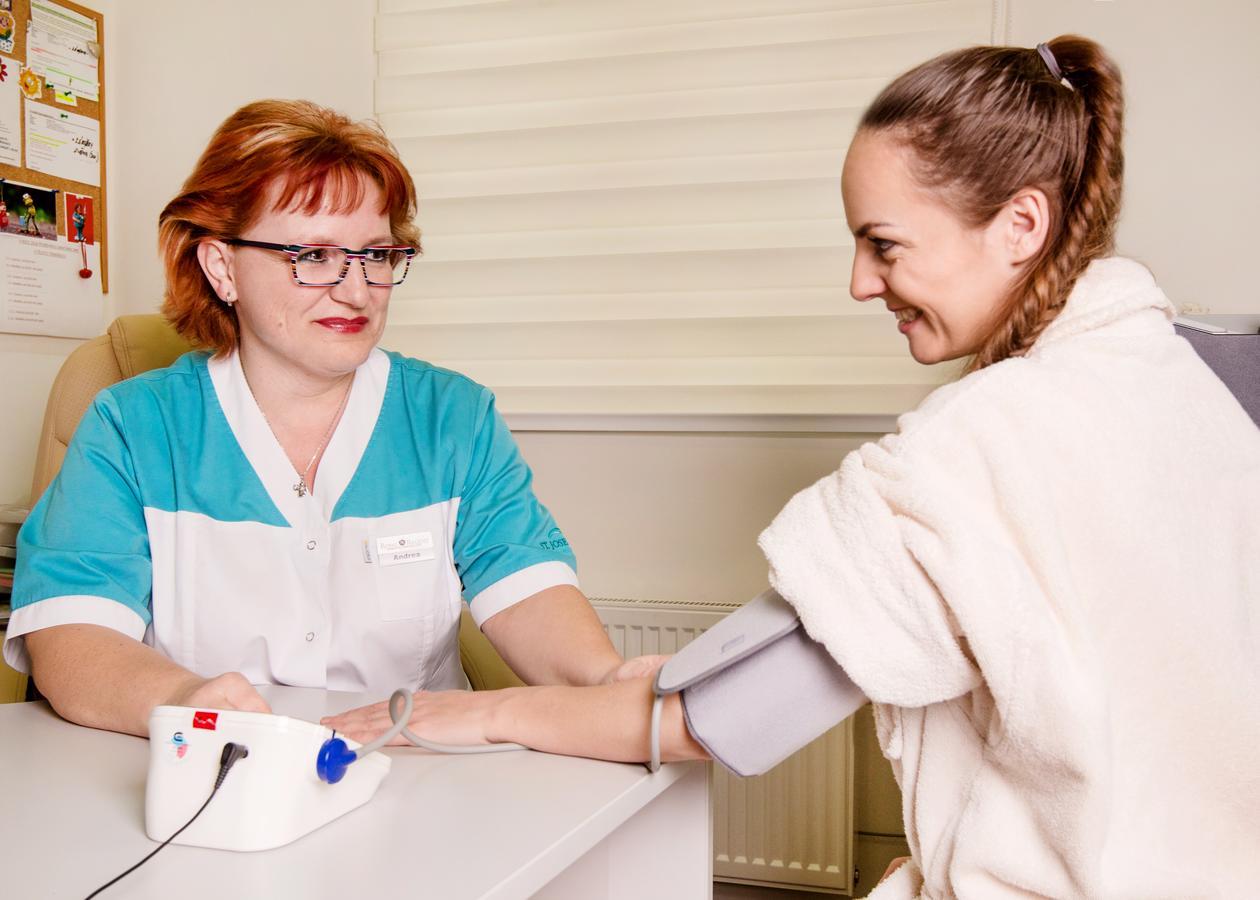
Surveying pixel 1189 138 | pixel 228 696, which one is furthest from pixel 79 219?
pixel 1189 138

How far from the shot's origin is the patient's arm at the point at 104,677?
1.12 metres

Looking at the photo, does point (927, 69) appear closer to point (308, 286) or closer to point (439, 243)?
point (308, 286)

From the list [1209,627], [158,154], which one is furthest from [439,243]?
[1209,627]

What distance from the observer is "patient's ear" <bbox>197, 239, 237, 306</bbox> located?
1541 mm

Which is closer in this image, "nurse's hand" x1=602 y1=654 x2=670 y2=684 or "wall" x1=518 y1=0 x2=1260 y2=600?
"nurse's hand" x1=602 y1=654 x2=670 y2=684

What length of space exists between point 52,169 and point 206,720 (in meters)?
2.03

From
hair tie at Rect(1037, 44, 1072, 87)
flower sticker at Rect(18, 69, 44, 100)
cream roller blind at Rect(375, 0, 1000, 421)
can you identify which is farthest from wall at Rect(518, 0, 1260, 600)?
flower sticker at Rect(18, 69, 44, 100)

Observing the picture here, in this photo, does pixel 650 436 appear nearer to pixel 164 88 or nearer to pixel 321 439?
pixel 321 439

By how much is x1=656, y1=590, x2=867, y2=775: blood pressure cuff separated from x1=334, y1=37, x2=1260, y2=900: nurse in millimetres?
23

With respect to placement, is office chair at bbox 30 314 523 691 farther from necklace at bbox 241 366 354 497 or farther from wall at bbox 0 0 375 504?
wall at bbox 0 0 375 504

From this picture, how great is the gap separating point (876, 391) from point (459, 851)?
153 centimetres

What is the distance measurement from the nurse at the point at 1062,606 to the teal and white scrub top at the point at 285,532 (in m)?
0.62

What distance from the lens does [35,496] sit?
6.16 ft

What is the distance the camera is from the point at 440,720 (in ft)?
3.53
